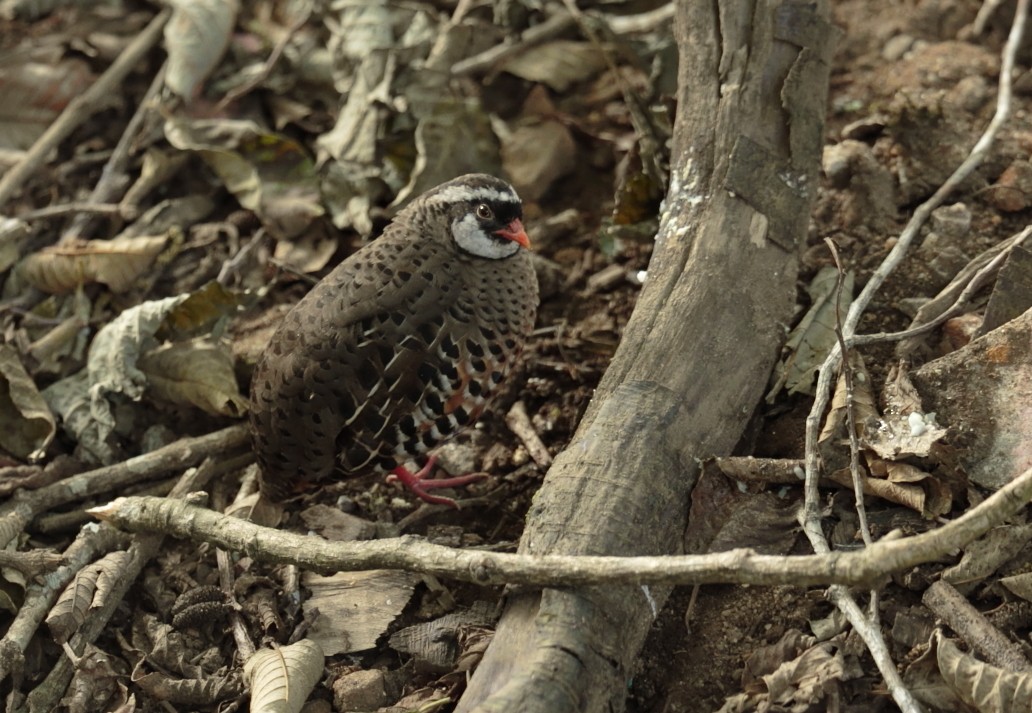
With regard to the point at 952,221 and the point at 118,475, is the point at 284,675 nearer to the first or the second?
the point at 118,475

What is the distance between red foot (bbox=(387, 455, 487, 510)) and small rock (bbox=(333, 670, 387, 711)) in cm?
88

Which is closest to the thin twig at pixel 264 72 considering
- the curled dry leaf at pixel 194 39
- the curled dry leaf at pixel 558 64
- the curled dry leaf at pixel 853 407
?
the curled dry leaf at pixel 194 39

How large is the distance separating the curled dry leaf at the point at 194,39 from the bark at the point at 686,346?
2755mm

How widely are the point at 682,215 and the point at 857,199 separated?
3.24 ft

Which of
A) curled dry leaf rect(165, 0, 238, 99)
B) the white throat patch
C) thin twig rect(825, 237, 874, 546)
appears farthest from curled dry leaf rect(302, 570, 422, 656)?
curled dry leaf rect(165, 0, 238, 99)

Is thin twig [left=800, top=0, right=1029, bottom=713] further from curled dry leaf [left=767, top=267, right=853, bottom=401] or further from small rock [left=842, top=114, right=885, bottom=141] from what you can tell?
small rock [left=842, top=114, right=885, bottom=141]

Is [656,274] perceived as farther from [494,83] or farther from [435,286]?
[494,83]

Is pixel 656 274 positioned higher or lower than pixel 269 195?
higher

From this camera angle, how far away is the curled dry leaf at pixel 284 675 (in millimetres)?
3291

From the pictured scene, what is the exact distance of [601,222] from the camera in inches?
199

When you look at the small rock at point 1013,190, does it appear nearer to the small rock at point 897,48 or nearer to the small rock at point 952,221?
the small rock at point 952,221

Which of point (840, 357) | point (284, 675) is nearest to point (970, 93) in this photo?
point (840, 357)

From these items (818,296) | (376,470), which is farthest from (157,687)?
(818,296)

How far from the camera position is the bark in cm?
291
